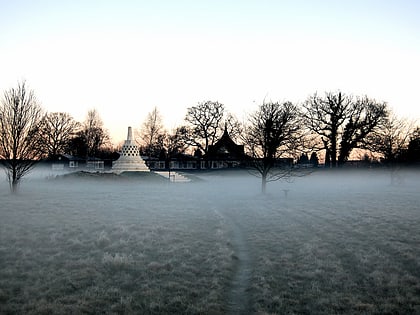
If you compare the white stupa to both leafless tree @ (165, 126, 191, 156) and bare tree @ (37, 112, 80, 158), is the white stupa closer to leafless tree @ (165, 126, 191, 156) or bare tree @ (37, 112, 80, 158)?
leafless tree @ (165, 126, 191, 156)

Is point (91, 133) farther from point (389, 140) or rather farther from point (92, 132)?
point (389, 140)

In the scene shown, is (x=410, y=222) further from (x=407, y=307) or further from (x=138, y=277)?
(x=138, y=277)

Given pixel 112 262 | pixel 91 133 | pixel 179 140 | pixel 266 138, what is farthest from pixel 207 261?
pixel 91 133

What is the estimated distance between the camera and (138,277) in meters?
9.91

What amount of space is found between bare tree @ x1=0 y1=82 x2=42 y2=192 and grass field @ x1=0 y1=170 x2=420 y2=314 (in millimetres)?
6622

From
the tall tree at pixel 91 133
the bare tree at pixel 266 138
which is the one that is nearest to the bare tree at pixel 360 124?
the bare tree at pixel 266 138

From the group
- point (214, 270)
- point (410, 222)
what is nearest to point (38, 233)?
point (214, 270)

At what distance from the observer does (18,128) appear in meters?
27.0

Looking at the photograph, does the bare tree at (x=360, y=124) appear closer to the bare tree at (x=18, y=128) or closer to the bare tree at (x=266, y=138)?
the bare tree at (x=266, y=138)

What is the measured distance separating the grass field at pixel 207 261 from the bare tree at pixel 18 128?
21.7 ft

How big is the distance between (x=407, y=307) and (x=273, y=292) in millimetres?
2788

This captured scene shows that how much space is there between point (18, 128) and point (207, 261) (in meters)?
21.2

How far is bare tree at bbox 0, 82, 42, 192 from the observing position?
1057 inches

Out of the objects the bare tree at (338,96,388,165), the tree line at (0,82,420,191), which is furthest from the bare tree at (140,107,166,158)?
the bare tree at (338,96,388,165)
